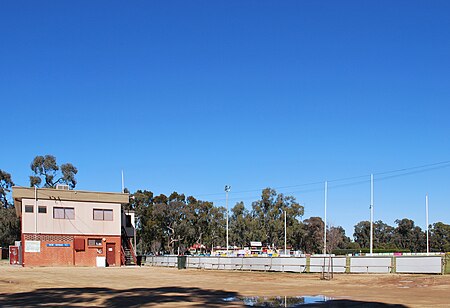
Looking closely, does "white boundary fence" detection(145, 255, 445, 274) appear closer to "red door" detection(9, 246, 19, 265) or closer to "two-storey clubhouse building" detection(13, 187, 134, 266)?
"two-storey clubhouse building" detection(13, 187, 134, 266)

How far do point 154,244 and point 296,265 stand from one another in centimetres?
7245

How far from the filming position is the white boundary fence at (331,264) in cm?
3722

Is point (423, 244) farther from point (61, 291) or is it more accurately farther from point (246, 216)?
point (61, 291)

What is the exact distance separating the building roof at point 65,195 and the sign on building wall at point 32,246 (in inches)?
184

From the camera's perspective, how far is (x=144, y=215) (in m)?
110

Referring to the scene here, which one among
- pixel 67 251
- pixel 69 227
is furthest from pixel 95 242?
pixel 69 227

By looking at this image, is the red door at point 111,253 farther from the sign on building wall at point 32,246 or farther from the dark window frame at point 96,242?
the sign on building wall at point 32,246

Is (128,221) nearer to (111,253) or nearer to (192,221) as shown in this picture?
(111,253)

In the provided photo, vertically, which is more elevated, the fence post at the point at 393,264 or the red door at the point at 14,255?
the fence post at the point at 393,264

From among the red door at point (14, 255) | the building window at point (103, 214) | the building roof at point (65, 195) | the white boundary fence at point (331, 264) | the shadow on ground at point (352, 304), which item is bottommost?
the red door at point (14, 255)

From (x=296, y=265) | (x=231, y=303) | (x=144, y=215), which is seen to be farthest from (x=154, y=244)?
(x=231, y=303)

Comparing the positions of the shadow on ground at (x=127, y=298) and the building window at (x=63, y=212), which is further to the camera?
the building window at (x=63, y=212)

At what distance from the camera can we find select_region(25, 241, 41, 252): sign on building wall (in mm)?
57125

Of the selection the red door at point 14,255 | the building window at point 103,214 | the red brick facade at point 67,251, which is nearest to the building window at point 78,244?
the red brick facade at point 67,251
